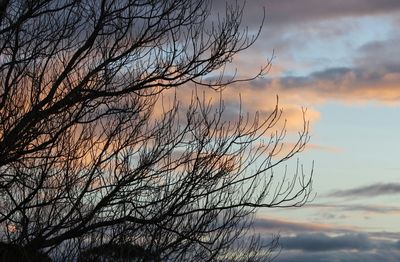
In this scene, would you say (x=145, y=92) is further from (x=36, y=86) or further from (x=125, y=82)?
(x=36, y=86)

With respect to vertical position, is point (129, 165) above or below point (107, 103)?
below

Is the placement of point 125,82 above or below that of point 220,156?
above

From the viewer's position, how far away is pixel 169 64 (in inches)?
552

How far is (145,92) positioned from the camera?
14.0m

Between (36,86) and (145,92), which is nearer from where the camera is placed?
(36,86)

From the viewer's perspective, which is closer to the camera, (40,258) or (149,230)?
(40,258)

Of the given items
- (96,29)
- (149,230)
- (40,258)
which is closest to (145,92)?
(96,29)

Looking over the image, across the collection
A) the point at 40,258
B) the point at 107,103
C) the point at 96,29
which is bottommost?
the point at 40,258

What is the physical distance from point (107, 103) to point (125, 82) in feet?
1.41

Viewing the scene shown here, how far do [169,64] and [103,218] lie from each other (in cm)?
249

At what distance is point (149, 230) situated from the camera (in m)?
13.4

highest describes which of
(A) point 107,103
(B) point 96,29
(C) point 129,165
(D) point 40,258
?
(B) point 96,29

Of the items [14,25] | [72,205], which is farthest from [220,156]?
[14,25]

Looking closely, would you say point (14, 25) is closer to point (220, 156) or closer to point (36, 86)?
point (36, 86)
